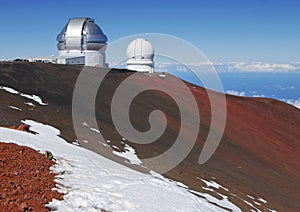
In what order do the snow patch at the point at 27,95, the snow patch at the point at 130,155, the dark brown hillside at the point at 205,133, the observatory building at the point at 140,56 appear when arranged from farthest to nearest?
the observatory building at the point at 140,56, the snow patch at the point at 27,95, the dark brown hillside at the point at 205,133, the snow patch at the point at 130,155

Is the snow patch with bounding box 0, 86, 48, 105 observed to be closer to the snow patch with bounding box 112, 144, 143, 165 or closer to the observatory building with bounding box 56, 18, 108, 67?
the snow patch with bounding box 112, 144, 143, 165

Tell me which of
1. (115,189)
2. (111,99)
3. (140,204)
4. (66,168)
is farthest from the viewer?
(111,99)

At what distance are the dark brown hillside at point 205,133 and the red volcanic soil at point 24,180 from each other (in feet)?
16.8

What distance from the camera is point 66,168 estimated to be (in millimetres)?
11594

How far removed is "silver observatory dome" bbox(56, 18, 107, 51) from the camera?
53.0 metres

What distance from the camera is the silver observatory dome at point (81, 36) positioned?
52956 mm

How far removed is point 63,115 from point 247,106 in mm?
30709

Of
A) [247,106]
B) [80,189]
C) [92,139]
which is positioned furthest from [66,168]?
[247,106]

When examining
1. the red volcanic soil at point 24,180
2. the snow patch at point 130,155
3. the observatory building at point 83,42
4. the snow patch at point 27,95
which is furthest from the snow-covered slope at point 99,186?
the observatory building at point 83,42

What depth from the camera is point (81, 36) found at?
5284 cm

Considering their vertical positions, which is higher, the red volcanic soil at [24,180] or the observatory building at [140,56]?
the observatory building at [140,56]

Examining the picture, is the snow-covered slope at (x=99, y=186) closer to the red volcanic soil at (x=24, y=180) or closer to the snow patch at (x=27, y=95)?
the red volcanic soil at (x=24, y=180)

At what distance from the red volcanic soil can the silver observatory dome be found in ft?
140

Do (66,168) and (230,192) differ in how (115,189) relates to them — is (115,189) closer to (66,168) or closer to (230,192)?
(66,168)
